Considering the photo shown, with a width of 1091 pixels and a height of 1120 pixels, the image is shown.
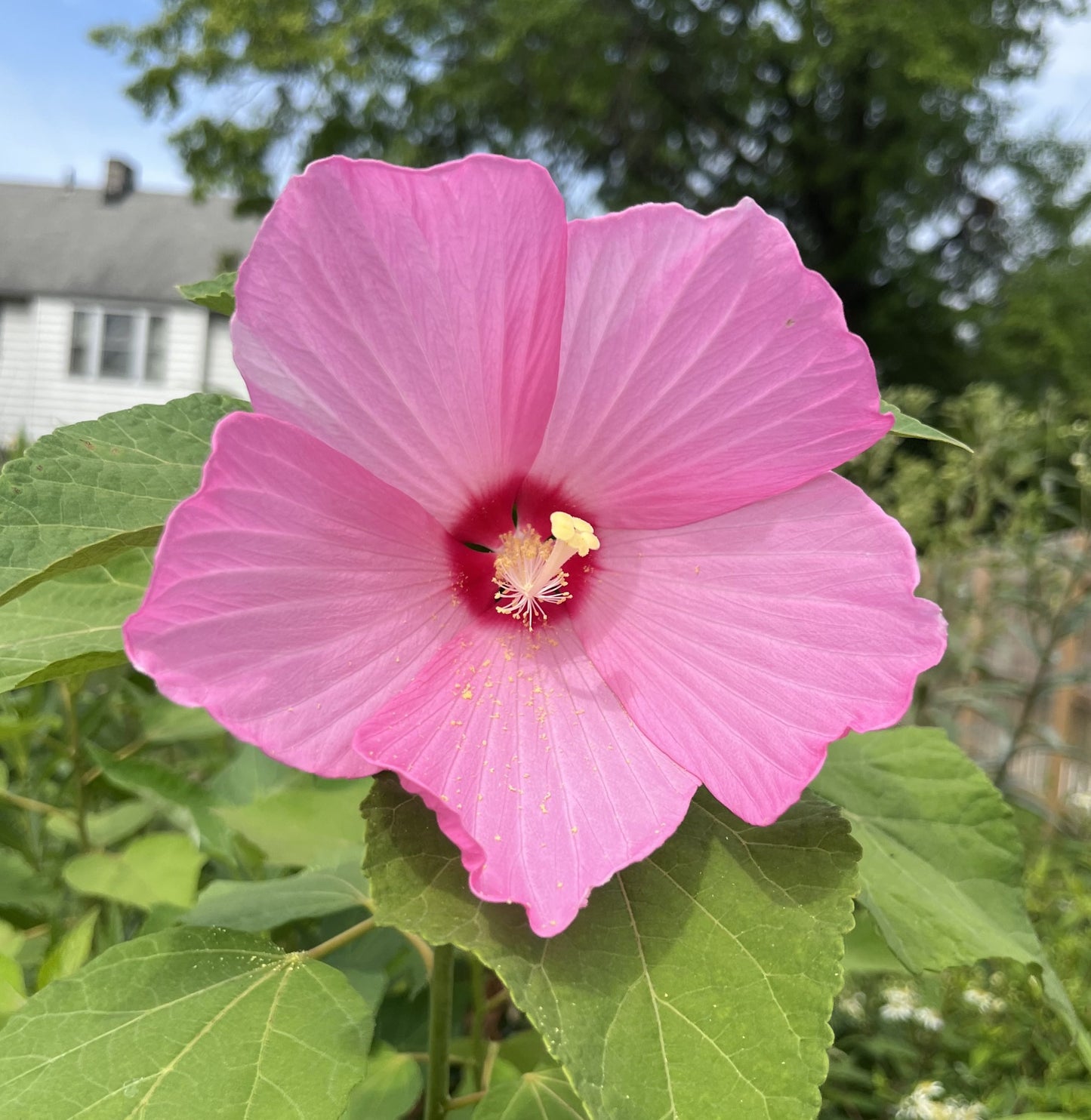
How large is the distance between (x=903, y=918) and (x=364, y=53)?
13.5 metres

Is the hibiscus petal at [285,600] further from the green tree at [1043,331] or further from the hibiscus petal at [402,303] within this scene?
the green tree at [1043,331]

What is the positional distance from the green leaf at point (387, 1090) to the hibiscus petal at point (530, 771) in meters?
0.46

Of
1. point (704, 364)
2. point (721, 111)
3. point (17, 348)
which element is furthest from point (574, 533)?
point (17, 348)

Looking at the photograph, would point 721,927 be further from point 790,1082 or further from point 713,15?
point 713,15

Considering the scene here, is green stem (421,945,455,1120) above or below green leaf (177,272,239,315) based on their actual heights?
below

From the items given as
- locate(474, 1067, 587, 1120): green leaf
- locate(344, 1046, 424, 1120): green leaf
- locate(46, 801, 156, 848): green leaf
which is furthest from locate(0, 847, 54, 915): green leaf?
locate(474, 1067, 587, 1120): green leaf

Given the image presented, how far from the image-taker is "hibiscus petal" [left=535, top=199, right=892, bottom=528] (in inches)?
→ 25.1

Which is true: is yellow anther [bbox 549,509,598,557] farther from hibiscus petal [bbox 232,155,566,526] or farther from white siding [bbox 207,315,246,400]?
white siding [bbox 207,315,246,400]

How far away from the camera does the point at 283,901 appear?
1033 millimetres

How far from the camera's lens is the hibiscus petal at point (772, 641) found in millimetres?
636

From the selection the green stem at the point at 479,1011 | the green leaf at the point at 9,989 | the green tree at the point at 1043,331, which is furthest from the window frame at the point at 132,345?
the green stem at the point at 479,1011

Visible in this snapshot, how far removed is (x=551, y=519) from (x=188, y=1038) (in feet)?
1.57

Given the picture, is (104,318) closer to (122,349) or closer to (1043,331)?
(122,349)

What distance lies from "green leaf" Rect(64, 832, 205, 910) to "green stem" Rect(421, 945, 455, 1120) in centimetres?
57
